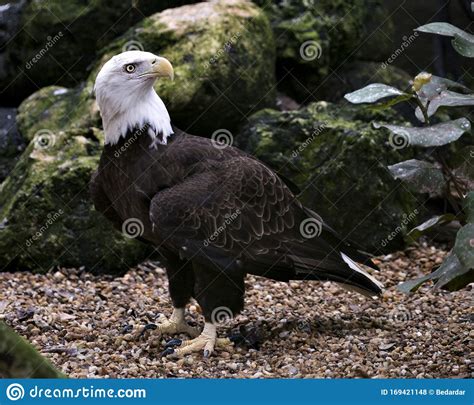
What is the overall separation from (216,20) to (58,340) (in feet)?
9.30

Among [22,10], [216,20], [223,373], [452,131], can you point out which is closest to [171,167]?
[223,373]

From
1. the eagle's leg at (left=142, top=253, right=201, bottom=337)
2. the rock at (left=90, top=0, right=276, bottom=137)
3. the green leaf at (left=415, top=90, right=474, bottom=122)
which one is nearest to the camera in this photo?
the green leaf at (left=415, top=90, right=474, bottom=122)

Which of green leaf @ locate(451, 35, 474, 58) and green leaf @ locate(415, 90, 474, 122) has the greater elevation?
green leaf @ locate(451, 35, 474, 58)

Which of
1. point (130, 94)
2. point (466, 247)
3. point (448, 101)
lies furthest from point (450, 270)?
point (130, 94)

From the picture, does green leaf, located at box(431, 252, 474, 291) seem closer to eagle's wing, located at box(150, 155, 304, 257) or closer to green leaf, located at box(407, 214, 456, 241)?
green leaf, located at box(407, 214, 456, 241)

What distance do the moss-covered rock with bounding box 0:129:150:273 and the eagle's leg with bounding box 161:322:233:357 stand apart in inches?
55.3

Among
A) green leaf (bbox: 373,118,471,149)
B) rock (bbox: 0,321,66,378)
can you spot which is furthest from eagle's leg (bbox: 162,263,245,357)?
rock (bbox: 0,321,66,378)

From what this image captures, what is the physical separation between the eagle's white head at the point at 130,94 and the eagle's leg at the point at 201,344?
0.96 m

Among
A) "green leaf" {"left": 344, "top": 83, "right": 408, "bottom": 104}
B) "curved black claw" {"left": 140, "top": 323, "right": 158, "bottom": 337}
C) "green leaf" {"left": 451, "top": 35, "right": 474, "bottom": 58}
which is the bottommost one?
"curved black claw" {"left": 140, "top": 323, "right": 158, "bottom": 337}

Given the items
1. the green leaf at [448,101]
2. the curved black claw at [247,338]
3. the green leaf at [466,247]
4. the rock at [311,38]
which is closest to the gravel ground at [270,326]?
the curved black claw at [247,338]

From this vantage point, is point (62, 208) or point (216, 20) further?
point (216, 20)

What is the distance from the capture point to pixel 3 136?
7.02m

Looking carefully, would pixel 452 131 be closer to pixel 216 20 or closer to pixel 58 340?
pixel 58 340

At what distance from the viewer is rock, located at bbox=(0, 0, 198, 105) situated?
731cm
